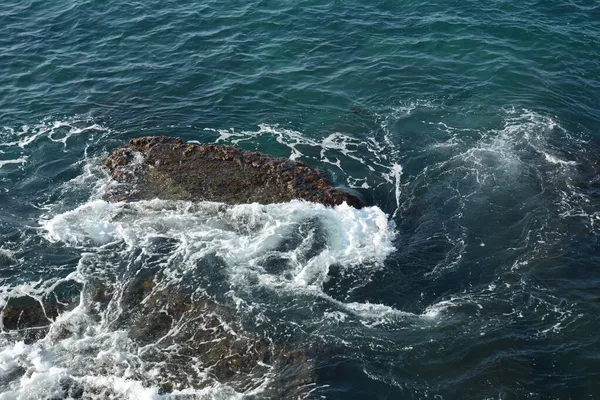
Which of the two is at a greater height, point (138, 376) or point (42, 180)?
point (42, 180)

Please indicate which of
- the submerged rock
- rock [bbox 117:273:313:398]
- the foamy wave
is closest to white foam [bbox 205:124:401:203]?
the foamy wave

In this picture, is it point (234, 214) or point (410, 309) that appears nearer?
point (410, 309)

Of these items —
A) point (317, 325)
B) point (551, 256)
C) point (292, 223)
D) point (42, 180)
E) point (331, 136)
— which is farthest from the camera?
point (331, 136)

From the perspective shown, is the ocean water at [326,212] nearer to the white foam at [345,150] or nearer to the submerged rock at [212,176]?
the white foam at [345,150]

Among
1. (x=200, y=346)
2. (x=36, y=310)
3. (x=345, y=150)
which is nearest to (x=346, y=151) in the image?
(x=345, y=150)

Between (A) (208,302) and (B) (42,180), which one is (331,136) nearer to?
(A) (208,302)

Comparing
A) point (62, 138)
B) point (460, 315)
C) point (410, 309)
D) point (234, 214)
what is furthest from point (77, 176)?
point (460, 315)

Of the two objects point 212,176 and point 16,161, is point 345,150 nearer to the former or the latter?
point 212,176

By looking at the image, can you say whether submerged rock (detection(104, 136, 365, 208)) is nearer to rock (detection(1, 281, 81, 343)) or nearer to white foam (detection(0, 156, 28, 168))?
white foam (detection(0, 156, 28, 168))
